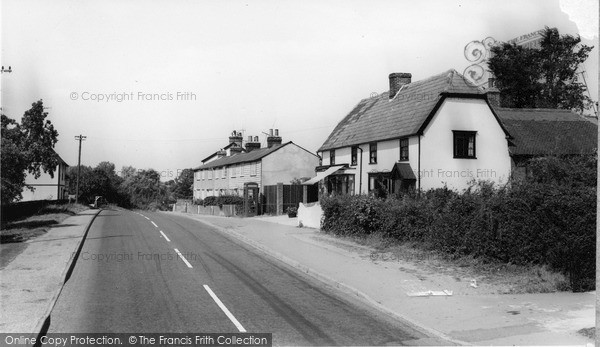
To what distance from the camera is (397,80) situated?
34.0 meters

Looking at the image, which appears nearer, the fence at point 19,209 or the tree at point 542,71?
the fence at point 19,209

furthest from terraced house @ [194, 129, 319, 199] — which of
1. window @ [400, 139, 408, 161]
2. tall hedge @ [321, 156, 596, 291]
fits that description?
tall hedge @ [321, 156, 596, 291]

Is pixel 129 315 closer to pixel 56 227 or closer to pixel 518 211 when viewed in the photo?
pixel 518 211

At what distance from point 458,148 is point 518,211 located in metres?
16.4

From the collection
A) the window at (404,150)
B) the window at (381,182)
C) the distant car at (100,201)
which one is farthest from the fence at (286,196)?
the distant car at (100,201)

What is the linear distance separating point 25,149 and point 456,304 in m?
22.3

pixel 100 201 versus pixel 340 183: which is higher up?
pixel 340 183

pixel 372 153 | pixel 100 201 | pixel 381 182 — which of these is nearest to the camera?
pixel 381 182

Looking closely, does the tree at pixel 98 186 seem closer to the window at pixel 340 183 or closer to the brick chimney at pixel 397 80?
the window at pixel 340 183

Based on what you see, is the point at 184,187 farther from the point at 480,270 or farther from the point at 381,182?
the point at 480,270

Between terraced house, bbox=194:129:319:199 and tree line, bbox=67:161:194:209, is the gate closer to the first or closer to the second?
terraced house, bbox=194:129:319:199

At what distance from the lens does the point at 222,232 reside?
2544 cm

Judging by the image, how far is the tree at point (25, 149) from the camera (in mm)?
21891

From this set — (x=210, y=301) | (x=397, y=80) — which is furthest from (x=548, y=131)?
(x=210, y=301)
